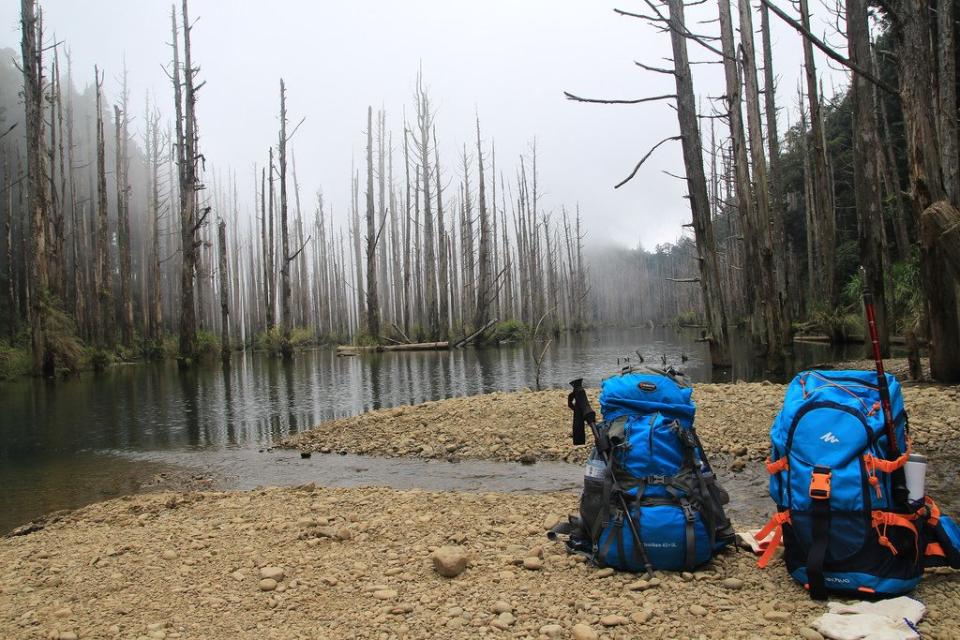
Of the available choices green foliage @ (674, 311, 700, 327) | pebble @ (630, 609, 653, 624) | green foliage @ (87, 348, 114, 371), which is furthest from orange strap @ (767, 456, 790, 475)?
green foliage @ (674, 311, 700, 327)

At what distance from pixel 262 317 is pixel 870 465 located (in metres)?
46.4

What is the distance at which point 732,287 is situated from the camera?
114ft

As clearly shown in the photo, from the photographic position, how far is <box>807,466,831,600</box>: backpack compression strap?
92.3 inches

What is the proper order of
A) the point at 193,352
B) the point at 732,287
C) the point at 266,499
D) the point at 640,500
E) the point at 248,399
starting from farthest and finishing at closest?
the point at 732,287, the point at 193,352, the point at 248,399, the point at 266,499, the point at 640,500

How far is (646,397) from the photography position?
3.04m

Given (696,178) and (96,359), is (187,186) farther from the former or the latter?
(696,178)

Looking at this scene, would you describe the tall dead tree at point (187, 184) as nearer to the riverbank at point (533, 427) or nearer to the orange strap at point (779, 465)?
the riverbank at point (533, 427)

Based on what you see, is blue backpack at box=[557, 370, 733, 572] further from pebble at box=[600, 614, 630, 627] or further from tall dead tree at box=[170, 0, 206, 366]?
tall dead tree at box=[170, 0, 206, 366]

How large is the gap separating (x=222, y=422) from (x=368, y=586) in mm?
7438

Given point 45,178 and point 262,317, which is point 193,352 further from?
point 262,317

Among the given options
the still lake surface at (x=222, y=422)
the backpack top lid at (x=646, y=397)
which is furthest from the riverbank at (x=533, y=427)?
the backpack top lid at (x=646, y=397)

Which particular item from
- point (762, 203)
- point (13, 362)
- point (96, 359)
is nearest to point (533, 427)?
point (762, 203)

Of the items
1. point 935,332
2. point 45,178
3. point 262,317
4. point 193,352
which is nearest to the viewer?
point 935,332

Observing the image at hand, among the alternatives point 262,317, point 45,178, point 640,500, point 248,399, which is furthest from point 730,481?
point 262,317
